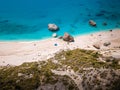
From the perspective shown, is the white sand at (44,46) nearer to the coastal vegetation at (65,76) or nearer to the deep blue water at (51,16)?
the deep blue water at (51,16)

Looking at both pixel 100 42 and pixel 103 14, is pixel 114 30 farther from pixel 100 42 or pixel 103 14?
pixel 103 14

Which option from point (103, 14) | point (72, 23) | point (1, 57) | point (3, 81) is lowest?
point (3, 81)

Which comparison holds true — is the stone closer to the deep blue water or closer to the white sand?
the deep blue water

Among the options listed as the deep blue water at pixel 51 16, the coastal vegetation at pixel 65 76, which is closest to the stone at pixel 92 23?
the deep blue water at pixel 51 16

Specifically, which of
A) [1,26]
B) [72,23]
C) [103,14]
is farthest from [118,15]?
[1,26]

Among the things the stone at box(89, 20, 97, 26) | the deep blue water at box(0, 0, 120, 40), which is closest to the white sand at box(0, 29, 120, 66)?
the deep blue water at box(0, 0, 120, 40)

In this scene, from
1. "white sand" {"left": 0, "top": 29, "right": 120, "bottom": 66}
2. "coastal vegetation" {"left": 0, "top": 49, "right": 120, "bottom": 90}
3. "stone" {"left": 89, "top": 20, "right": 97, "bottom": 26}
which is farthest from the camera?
"stone" {"left": 89, "top": 20, "right": 97, "bottom": 26}
